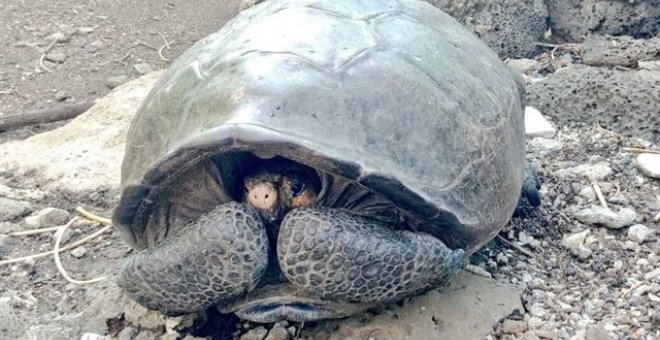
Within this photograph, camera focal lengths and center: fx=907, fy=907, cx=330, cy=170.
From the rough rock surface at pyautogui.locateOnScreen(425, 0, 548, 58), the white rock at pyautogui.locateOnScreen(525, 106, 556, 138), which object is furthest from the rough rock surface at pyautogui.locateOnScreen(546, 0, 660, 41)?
the white rock at pyautogui.locateOnScreen(525, 106, 556, 138)

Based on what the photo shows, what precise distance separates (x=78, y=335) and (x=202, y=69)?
864mm

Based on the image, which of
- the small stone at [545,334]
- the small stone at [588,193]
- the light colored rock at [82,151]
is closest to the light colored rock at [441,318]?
the small stone at [545,334]

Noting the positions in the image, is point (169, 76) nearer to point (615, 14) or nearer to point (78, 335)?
point (78, 335)

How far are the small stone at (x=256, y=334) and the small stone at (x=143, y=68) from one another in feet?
9.90

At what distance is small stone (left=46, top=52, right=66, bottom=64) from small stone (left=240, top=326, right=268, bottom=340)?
337 cm

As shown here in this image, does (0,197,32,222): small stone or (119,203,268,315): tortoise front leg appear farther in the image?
(0,197,32,222): small stone

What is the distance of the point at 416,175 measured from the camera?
7.55 ft

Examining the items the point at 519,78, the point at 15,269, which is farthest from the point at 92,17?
the point at 519,78

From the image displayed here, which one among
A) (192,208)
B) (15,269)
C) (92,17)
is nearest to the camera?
(192,208)

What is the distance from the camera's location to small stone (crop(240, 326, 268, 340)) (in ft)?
8.30

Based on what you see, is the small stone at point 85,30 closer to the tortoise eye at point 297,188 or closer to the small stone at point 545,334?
the tortoise eye at point 297,188

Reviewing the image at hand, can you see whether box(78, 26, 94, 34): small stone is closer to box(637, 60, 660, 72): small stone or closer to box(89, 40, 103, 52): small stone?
box(89, 40, 103, 52): small stone

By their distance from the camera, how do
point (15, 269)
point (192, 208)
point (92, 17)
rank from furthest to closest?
point (92, 17) → point (15, 269) → point (192, 208)

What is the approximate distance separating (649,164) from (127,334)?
1976 millimetres
